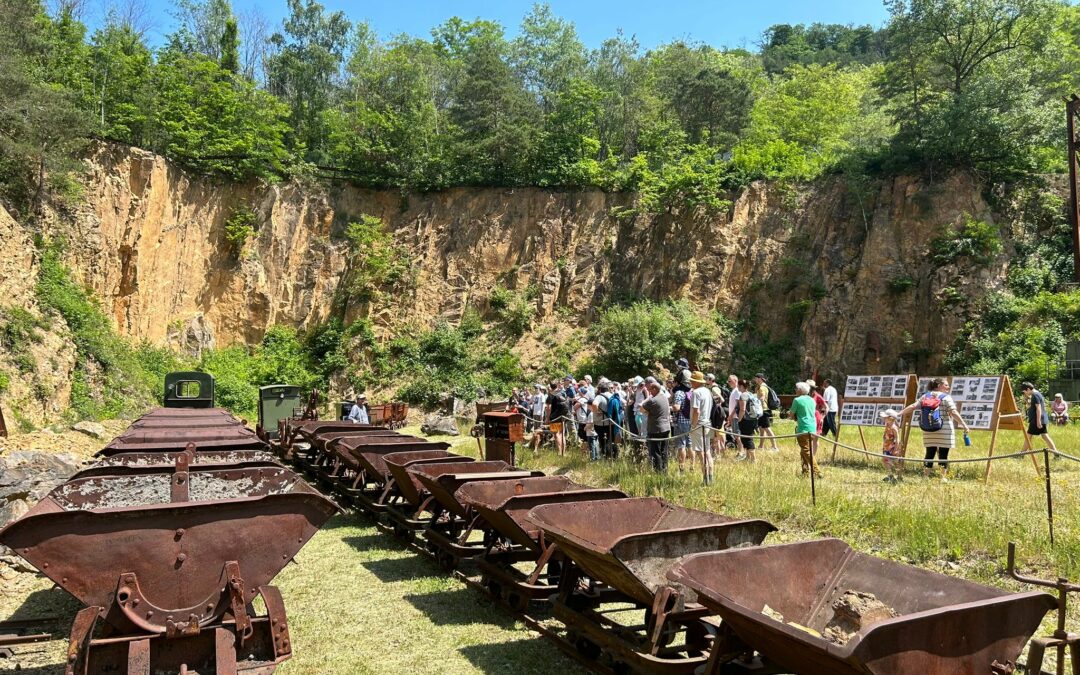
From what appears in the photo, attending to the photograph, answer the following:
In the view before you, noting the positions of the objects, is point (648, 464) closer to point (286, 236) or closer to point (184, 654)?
point (184, 654)

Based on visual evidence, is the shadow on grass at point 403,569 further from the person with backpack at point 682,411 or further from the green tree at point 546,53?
the green tree at point 546,53

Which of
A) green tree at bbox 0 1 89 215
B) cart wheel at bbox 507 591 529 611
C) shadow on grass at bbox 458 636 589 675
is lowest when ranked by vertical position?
shadow on grass at bbox 458 636 589 675

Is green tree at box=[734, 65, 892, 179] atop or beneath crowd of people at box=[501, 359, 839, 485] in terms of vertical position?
atop

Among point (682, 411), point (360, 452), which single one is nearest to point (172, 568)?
point (360, 452)

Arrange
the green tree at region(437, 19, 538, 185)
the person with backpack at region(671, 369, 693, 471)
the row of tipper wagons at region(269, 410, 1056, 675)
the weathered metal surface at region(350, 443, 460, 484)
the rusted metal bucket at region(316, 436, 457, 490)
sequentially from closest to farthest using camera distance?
the row of tipper wagons at region(269, 410, 1056, 675)
the weathered metal surface at region(350, 443, 460, 484)
the rusted metal bucket at region(316, 436, 457, 490)
the person with backpack at region(671, 369, 693, 471)
the green tree at region(437, 19, 538, 185)

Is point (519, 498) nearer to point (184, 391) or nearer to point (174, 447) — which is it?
point (174, 447)

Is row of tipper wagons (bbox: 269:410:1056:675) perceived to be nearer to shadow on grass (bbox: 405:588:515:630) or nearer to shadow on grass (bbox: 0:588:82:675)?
shadow on grass (bbox: 405:588:515:630)

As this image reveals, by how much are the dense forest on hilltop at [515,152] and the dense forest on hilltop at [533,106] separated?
4.0 inches

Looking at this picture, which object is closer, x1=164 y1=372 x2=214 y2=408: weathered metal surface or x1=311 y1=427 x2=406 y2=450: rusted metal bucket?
x1=311 y1=427 x2=406 y2=450: rusted metal bucket

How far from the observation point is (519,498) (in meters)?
6.74

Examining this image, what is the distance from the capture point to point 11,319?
19609mm

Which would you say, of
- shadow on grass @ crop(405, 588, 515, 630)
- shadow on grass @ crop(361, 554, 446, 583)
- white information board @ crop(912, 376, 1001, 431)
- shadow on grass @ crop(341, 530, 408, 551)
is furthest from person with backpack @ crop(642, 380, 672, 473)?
shadow on grass @ crop(405, 588, 515, 630)

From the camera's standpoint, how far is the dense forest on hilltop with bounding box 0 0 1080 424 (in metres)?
24.5

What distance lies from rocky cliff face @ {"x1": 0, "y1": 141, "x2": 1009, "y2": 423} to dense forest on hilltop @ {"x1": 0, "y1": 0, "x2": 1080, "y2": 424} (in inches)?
25.8
